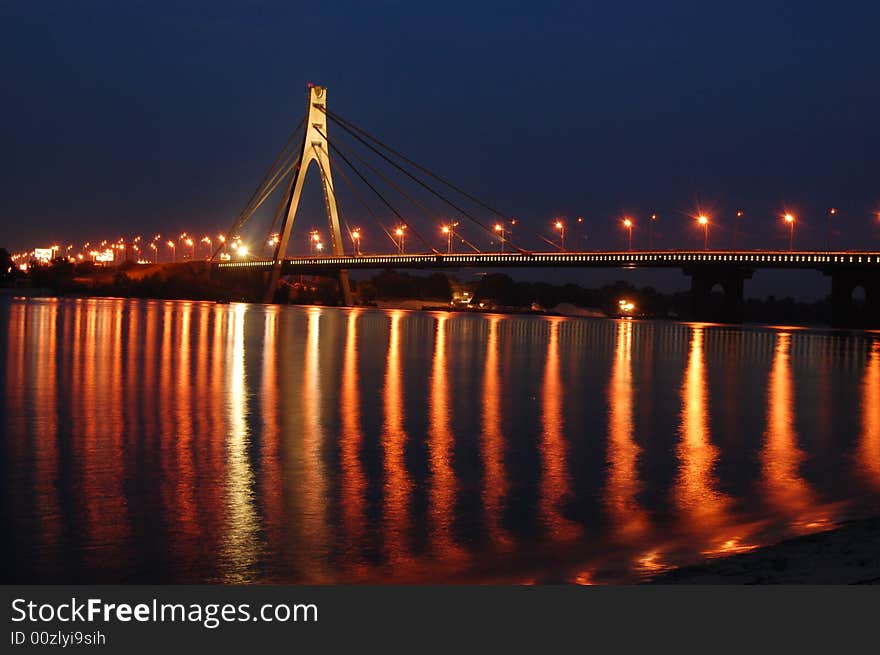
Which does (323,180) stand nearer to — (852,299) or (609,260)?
(609,260)

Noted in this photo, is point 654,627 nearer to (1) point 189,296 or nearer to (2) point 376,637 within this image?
(2) point 376,637

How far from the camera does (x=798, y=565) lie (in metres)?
6.20

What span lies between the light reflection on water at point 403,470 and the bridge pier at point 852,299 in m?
48.7

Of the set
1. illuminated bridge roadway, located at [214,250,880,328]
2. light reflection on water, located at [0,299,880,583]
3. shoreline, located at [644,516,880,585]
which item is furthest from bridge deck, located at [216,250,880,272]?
shoreline, located at [644,516,880,585]

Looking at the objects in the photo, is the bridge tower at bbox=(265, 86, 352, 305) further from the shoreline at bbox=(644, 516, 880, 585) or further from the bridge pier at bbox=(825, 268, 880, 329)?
the shoreline at bbox=(644, 516, 880, 585)

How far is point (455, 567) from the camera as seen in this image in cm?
643

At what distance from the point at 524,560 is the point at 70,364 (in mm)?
15175

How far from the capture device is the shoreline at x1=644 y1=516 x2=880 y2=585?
19.2ft

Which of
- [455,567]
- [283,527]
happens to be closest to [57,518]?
[283,527]

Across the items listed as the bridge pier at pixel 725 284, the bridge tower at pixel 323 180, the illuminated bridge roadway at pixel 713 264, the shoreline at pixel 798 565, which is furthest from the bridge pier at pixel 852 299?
the shoreline at pixel 798 565

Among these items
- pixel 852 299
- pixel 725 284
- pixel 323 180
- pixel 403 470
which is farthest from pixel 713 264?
pixel 403 470

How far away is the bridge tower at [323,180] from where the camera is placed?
262 ft

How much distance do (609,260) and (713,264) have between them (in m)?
6.91

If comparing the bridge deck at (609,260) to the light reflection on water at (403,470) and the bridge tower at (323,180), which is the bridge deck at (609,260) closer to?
the bridge tower at (323,180)
